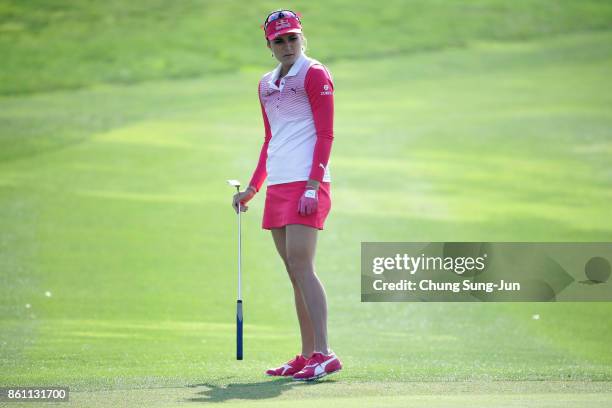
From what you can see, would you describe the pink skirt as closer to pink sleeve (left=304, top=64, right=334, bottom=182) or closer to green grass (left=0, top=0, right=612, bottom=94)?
pink sleeve (left=304, top=64, right=334, bottom=182)

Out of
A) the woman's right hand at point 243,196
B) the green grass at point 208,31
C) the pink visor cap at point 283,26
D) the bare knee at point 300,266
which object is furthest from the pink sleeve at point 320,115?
the green grass at point 208,31

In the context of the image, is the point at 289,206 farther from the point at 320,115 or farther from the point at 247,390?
the point at 247,390

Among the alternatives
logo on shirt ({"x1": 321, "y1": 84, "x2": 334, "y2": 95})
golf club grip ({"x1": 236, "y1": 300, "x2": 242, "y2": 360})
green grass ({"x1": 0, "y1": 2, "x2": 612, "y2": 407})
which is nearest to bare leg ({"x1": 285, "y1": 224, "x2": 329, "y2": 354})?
green grass ({"x1": 0, "y1": 2, "x2": 612, "y2": 407})

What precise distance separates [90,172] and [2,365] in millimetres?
9353

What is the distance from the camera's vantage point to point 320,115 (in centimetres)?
519

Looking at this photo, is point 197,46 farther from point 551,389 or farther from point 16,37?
point 551,389

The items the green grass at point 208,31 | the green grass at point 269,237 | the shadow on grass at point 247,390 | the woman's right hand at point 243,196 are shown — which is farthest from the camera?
the green grass at point 208,31

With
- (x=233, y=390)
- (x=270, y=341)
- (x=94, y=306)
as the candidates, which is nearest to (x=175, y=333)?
(x=270, y=341)

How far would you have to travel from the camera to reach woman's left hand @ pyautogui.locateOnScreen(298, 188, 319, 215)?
5.12 m

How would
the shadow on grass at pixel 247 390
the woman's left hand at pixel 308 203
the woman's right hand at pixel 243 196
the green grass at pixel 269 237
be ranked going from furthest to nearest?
the woman's right hand at pixel 243 196, the green grass at pixel 269 237, the woman's left hand at pixel 308 203, the shadow on grass at pixel 247 390

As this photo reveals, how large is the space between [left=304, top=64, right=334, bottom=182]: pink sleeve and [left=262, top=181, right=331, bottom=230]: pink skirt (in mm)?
119

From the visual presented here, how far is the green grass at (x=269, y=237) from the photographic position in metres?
5.51

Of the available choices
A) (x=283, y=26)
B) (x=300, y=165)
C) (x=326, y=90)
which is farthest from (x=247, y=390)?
(x=283, y=26)

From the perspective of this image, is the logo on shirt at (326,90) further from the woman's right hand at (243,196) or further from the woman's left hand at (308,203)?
the woman's right hand at (243,196)
